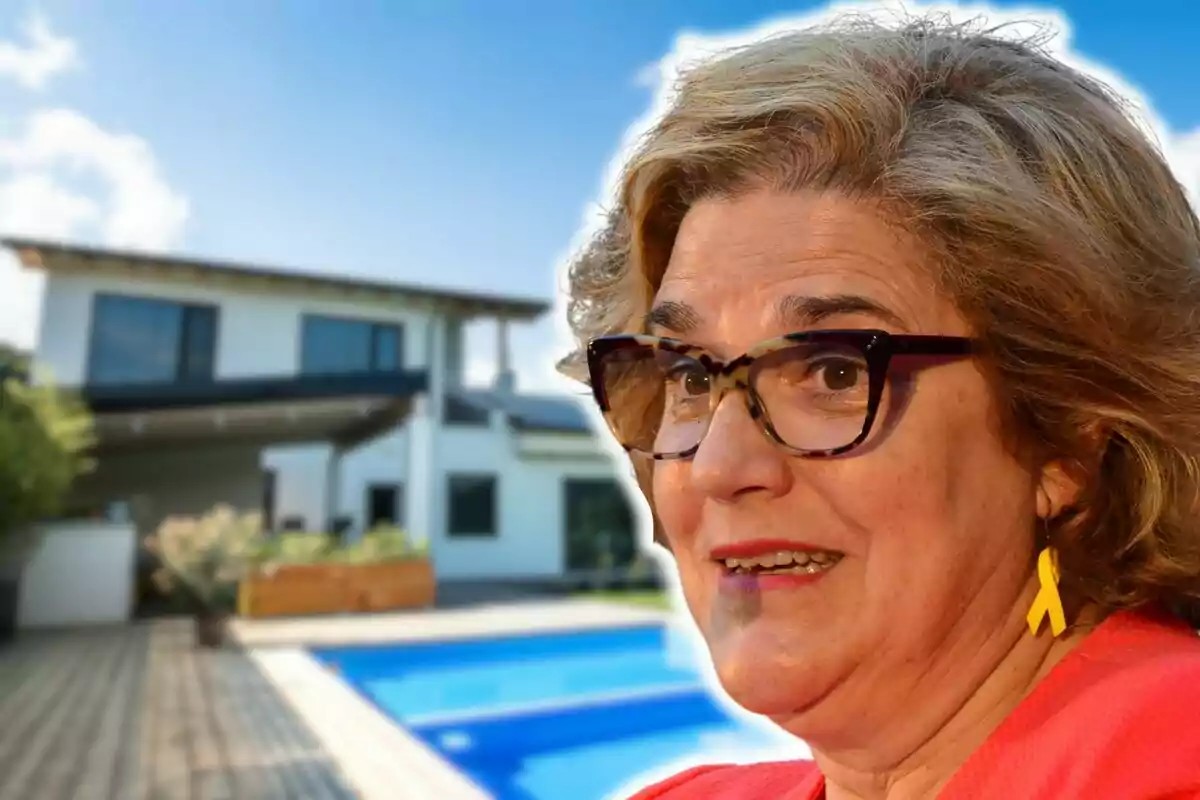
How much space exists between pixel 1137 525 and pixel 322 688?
7229mm

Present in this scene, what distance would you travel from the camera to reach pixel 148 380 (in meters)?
14.1

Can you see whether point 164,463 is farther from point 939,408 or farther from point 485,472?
point 939,408

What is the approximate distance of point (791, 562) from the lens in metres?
0.79

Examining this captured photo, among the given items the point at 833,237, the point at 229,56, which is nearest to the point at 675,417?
the point at 833,237

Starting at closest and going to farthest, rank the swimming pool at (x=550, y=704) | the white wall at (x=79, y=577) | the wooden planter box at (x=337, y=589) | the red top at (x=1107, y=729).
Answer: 1. the red top at (x=1107, y=729)
2. the swimming pool at (x=550, y=704)
3. the white wall at (x=79, y=577)
4. the wooden planter box at (x=337, y=589)

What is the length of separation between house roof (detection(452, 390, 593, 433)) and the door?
1266mm

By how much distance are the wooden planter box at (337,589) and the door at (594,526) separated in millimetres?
6023

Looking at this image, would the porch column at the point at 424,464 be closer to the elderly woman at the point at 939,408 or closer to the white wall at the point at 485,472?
the white wall at the point at 485,472

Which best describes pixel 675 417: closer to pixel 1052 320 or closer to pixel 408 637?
pixel 1052 320

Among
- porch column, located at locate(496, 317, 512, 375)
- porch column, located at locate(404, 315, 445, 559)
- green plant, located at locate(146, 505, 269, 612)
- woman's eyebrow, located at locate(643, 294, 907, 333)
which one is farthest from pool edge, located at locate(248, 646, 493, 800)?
porch column, located at locate(496, 317, 512, 375)

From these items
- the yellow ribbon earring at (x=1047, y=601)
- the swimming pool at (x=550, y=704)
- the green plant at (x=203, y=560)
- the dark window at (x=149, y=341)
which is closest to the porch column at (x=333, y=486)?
the dark window at (x=149, y=341)

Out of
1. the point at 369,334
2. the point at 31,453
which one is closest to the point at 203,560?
the point at 31,453

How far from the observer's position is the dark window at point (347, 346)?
50.8 feet

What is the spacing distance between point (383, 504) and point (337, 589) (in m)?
6.01
